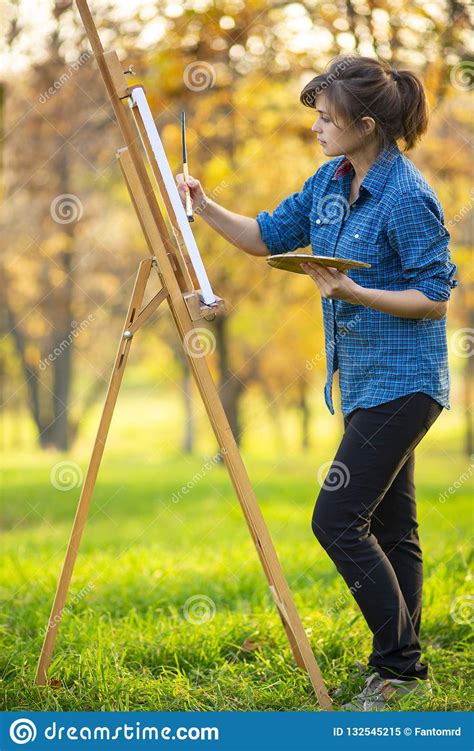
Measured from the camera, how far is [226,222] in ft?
8.88

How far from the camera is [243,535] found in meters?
5.23

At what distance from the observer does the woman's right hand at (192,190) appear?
256 cm

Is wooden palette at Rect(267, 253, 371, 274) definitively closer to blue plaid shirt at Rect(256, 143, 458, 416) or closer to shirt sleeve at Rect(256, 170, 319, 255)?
blue plaid shirt at Rect(256, 143, 458, 416)

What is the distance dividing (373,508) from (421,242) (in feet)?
2.50

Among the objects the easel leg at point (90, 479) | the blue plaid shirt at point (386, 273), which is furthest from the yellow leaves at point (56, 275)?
the blue plaid shirt at point (386, 273)

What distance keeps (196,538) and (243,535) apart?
0.29 m

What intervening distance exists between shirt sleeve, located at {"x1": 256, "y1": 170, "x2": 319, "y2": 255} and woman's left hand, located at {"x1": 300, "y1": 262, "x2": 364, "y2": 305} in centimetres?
52

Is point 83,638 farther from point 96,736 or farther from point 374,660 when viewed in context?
point 374,660

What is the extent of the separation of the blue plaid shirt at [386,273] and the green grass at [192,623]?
0.90 meters

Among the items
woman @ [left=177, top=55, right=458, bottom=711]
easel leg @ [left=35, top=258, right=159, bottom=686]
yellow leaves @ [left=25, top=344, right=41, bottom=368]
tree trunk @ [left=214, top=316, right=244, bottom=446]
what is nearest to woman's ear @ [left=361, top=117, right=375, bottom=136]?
woman @ [left=177, top=55, right=458, bottom=711]

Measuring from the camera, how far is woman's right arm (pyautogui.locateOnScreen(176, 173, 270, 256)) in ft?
8.63

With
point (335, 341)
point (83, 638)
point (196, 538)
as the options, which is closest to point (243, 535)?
point (196, 538)

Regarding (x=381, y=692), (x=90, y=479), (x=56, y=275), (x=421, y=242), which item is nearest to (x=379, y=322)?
(x=421, y=242)

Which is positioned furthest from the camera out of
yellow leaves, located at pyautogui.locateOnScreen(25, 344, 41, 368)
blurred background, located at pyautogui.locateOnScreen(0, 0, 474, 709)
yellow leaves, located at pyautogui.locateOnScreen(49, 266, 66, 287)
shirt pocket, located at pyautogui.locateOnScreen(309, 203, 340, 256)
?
yellow leaves, located at pyautogui.locateOnScreen(25, 344, 41, 368)
